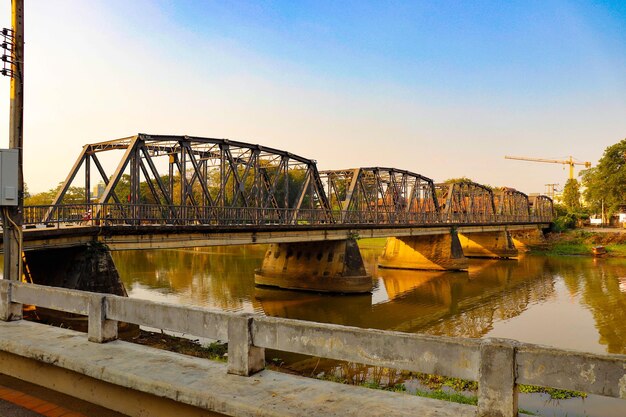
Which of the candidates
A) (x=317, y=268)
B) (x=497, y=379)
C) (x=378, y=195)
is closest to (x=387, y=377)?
(x=497, y=379)

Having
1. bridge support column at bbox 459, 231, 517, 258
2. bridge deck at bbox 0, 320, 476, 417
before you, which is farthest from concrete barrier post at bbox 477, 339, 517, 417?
bridge support column at bbox 459, 231, 517, 258

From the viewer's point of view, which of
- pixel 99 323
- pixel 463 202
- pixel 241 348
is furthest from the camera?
pixel 463 202

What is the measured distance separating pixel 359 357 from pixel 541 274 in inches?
1877

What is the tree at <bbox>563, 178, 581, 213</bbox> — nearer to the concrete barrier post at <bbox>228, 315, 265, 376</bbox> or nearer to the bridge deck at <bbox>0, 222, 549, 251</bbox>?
the bridge deck at <bbox>0, 222, 549, 251</bbox>

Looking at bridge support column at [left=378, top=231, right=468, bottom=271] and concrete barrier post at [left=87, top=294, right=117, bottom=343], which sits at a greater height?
concrete barrier post at [left=87, top=294, right=117, bottom=343]

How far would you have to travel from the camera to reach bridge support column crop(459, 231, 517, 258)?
216 feet

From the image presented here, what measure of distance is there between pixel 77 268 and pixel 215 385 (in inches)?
639

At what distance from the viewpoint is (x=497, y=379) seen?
4.39 metres

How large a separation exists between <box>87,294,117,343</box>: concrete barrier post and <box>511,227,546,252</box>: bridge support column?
78.3m

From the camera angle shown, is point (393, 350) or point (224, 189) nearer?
point (393, 350)

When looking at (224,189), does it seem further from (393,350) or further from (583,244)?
(583,244)

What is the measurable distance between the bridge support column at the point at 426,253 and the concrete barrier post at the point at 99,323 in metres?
44.4

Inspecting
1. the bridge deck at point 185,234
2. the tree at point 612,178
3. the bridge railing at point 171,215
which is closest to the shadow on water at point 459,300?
the bridge deck at point 185,234

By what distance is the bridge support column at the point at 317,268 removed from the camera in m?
33.2
